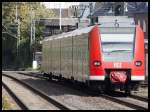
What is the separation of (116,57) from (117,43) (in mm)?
575

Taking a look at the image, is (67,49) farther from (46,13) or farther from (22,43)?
(46,13)

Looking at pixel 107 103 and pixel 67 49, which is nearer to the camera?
pixel 107 103

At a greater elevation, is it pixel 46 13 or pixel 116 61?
pixel 46 13

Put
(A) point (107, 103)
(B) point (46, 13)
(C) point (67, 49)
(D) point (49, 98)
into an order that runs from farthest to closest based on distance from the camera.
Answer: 1. (B) point (46, 13)
2. (C) point (67, 49)
3. (D) point (49, 98)
4. (A) point (107, 103)

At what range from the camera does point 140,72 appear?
24016 millimetres

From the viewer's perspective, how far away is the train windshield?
23797 millimetres

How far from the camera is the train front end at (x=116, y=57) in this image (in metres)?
23.7

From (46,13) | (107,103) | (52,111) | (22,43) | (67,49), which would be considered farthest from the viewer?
(46,13)

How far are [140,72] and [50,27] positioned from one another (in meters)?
64.7

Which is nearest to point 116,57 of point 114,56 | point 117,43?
point 114,56

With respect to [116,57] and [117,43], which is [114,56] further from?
[117,43]

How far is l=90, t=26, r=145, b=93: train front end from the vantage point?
23.7 metres

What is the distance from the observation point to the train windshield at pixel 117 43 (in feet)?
78.1

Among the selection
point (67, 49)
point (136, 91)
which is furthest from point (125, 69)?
point (67, 49)
